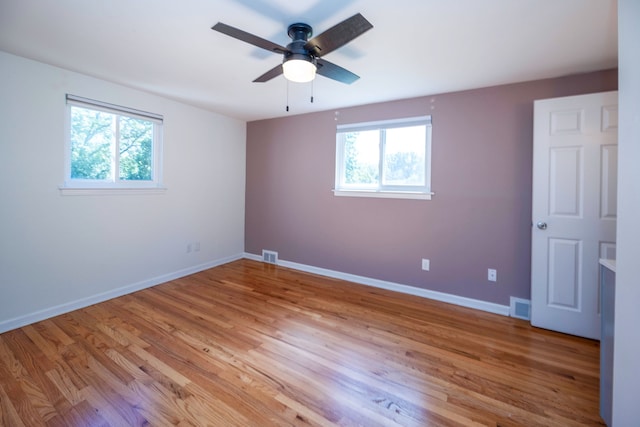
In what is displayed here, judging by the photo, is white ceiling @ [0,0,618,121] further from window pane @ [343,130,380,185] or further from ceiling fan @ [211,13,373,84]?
window pane @ [343,130,380,185]

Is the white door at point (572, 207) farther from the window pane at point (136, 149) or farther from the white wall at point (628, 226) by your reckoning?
the window pane at point (136, 149)

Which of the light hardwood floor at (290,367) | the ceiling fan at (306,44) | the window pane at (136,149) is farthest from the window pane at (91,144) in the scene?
the ceiling fan at (306,44)

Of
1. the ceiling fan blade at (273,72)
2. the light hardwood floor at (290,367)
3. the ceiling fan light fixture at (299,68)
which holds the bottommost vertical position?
the light hardwood floor at (290,367)

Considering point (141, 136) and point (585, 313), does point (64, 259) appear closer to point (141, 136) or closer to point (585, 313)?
point (141, 136)

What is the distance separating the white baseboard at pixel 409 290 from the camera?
279cm

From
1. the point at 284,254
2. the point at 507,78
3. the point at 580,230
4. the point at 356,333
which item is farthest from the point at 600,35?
the point at 284,254

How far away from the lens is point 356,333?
92.2 inches

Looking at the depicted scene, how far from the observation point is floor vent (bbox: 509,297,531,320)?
2615mm

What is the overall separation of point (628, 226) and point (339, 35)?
166 centimetres

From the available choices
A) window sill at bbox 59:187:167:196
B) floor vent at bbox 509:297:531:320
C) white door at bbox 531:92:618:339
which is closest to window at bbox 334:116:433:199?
white door at bbox 531:92:618:339

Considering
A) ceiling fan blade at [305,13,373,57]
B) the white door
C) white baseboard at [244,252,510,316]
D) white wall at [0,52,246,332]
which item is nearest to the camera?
ceiling fan blade at [305,13,373,57]

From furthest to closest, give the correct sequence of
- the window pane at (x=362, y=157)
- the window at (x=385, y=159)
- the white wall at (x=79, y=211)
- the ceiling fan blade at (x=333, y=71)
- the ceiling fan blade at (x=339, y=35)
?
the window pane at (x=362, y=157)
the window at (x=385, y=159)
the white wall at (x=79, y=211)
the ceiling fan blade at (x=333, y=71)
the ceiling fan blade at (x=339, y=35)

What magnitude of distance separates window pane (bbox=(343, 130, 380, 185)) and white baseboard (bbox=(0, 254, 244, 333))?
2.43 m

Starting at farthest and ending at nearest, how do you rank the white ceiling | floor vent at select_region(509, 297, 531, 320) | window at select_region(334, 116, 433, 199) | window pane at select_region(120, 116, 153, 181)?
window at select_region(334, 116, 433, 199)
window pane at select_region(120, 116, 153, 181)
floor vent at select_region(509, 297, 531, 320)
the white ceiling
